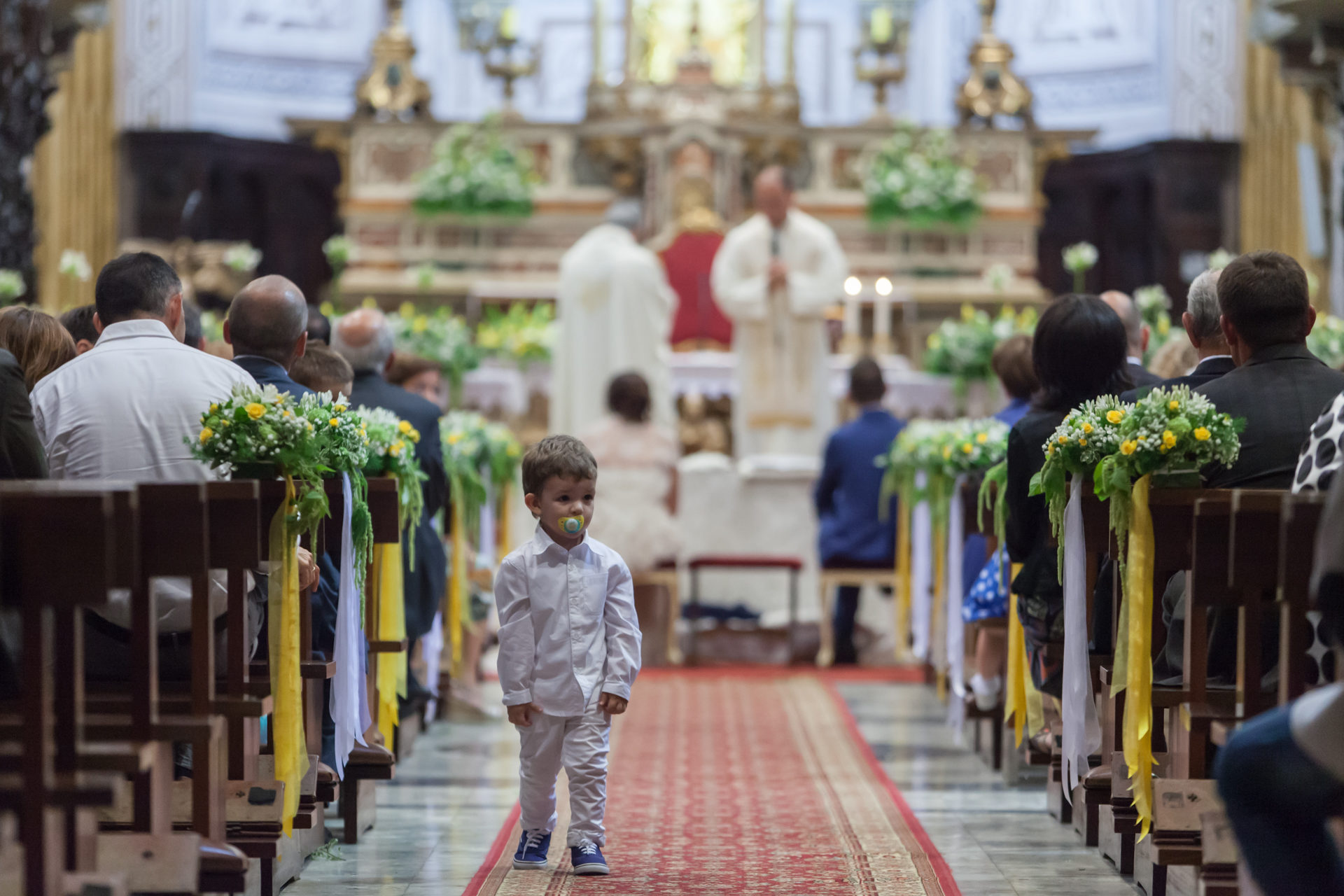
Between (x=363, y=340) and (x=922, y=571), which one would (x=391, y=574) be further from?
(x=922, y=571)

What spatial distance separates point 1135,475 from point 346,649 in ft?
6.22

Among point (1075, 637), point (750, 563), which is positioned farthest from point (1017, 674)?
point (750, 563)

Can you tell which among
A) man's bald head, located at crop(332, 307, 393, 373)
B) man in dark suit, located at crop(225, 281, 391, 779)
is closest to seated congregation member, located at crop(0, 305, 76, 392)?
man in dark suit, located at crop(225, 281, 391, 779)

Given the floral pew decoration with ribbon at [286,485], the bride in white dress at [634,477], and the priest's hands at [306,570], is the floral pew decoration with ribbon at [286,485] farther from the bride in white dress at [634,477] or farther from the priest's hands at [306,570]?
the bride in white dress at [634,477]

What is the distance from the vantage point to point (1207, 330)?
486 cm

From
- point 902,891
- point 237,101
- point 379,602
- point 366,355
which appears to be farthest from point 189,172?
point 902,891

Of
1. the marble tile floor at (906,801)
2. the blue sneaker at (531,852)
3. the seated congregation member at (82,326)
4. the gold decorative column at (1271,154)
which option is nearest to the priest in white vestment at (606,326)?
the marble tile floor at (906,801)

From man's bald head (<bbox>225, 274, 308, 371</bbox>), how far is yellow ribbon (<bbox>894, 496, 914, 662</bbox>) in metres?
4.27

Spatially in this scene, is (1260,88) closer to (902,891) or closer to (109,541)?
(902,891)

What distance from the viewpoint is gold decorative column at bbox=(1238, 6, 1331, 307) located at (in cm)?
1472

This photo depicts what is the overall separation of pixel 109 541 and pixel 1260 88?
14.1 m

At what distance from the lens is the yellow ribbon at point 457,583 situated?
23.1 feet

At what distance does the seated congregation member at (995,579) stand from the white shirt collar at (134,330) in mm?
2520

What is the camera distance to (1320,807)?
2697 millimetres
